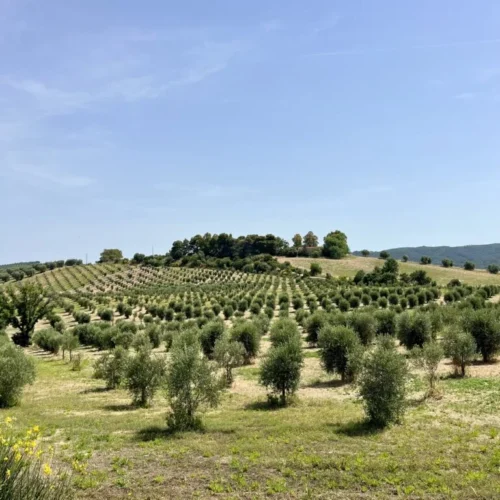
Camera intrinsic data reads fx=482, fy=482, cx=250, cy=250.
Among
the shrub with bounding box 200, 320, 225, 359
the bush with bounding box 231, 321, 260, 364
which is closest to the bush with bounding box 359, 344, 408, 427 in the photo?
the bush with bounding box 231, 321, 260, 364

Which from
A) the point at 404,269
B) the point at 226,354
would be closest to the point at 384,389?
the point at 226,354

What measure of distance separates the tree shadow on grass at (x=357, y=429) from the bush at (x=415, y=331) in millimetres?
24096

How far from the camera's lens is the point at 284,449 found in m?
19.4

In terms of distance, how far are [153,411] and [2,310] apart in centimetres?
6203

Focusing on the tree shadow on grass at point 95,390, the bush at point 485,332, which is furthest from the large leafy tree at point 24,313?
the bush at point 485,332

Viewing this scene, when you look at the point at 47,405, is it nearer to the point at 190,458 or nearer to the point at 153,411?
the point at 153,411

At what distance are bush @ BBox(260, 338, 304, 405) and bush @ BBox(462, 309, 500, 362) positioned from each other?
18.7 m

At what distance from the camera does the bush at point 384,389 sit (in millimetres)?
22688

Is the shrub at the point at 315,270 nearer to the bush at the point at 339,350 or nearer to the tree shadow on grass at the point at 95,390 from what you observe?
the bush at the point at 339,350

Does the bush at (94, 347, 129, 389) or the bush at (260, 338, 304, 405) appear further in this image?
the bush at (94, 347, 129, 389)

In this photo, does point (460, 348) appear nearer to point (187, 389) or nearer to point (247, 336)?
point (247, 336)

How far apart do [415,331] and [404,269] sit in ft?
377

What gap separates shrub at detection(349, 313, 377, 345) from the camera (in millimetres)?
49188

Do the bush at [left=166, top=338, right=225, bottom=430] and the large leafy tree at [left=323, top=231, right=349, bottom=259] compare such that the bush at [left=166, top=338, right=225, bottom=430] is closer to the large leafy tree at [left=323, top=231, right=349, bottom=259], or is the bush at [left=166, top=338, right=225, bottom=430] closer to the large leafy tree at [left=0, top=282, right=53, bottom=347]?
the large leafy tree at [left=0, top=282, right=53, bottom=347]
